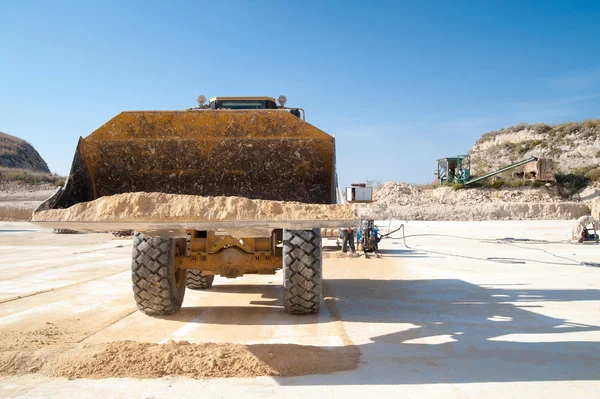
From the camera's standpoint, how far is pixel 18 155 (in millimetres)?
62719

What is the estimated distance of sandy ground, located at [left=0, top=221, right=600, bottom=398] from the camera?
3582 millimetres

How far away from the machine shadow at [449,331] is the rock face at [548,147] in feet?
108

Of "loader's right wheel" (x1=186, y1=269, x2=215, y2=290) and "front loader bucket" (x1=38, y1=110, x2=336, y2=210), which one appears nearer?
"front loader bucket" (x1=38, y1=110, x2=336, y2=210)

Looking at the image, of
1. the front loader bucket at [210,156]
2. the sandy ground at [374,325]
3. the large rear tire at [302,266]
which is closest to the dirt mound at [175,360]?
the sandy ground at [374,325]

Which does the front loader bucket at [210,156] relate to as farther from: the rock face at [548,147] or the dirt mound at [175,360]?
the rock face at [548,147]

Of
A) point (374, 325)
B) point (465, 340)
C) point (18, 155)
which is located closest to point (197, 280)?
point (374, 325)

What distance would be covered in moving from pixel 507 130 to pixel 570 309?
43.6m

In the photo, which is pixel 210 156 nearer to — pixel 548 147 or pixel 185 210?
pixel 185 210

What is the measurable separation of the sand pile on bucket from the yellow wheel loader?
3.33 feet

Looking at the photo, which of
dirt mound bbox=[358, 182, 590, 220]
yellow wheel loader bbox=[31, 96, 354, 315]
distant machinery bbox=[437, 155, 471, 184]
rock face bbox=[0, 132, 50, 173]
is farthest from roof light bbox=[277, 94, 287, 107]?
rock face bbox=[0, 132, 50, 173]

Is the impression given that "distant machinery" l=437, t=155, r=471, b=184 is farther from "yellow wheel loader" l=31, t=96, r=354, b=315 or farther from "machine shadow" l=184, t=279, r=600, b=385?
"yellow wheel loader" l=31, t=96, r=354, b=315

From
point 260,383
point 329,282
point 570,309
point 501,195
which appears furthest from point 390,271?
point 501,195

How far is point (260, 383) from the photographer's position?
3650 mm

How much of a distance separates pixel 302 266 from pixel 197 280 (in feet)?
9.80
